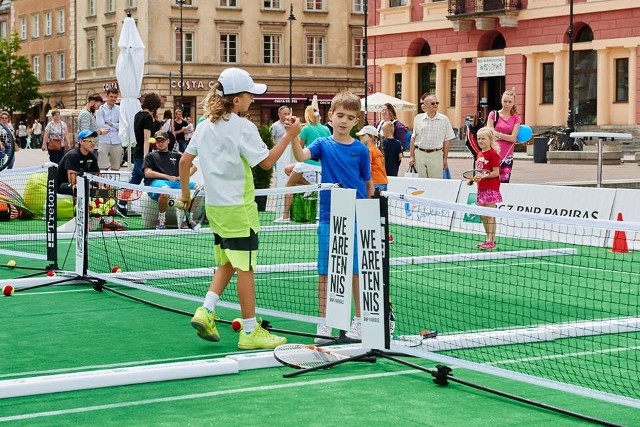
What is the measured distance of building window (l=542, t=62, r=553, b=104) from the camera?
5571cm

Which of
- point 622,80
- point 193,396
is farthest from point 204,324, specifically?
point 622,80

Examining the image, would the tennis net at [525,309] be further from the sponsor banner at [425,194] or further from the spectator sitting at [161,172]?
the spectator sitting at [161,172]

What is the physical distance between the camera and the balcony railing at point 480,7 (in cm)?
5678

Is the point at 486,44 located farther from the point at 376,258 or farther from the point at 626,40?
the point at 376,258

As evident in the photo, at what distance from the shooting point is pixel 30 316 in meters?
10.3

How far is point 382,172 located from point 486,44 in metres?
45.7

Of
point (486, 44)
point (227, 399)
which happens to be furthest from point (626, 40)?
point (227, 399)

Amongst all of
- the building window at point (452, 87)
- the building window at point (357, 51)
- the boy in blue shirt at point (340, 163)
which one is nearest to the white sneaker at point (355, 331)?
the boy in blue shirt at point (340, 163)

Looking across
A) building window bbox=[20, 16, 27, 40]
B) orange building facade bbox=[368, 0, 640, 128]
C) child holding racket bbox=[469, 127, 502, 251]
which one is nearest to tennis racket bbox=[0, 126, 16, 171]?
child holding racket bbox=[469, 127, 502, 251]

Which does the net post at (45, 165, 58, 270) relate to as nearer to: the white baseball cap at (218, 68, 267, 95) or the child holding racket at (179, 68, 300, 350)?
the child holding racket at (179, 68, 300, 350)

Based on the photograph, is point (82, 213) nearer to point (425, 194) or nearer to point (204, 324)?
point (204, 324)

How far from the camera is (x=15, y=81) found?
3708 inches

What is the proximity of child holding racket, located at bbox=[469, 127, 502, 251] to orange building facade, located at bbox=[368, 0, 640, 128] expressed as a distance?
37.1m

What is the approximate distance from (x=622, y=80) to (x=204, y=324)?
152ft
